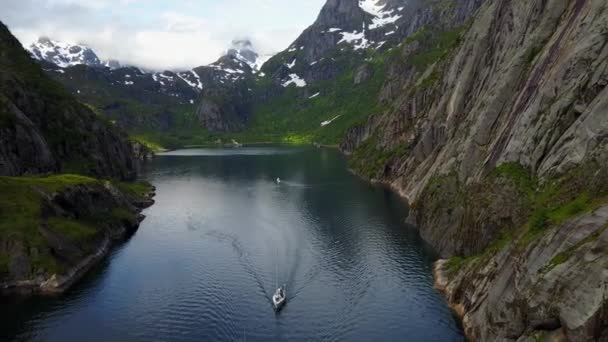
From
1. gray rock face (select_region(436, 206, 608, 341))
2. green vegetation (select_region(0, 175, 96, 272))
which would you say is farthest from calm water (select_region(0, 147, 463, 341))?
green vegetation (select_region(0, 175, 96, 272))

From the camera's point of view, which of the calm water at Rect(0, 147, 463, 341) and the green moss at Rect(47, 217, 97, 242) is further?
the green moss at Rect(47, 217, 97, 242)

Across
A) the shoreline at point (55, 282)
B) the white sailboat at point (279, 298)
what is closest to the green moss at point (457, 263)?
the white sailboat at point (279, 298)

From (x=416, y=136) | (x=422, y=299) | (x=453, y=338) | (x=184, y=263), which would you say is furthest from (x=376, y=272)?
(x=416, y=136)

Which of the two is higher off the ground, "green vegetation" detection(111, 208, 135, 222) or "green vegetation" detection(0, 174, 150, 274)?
"green vegetation" detection(0, 174, 150, 274)

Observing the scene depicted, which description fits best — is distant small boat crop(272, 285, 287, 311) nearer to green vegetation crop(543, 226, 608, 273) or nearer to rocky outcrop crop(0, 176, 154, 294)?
rocky outcrop crop(0, 176, 154, 294)

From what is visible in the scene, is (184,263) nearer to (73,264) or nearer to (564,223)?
(73,264)

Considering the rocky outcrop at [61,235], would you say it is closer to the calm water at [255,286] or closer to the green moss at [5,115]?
the calm water at [255,286]
